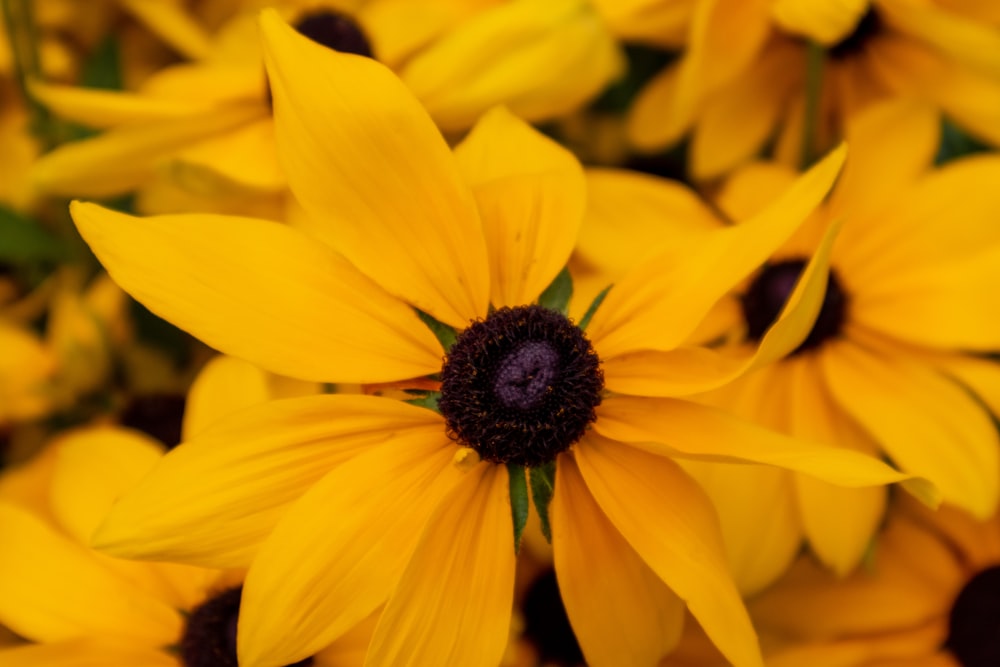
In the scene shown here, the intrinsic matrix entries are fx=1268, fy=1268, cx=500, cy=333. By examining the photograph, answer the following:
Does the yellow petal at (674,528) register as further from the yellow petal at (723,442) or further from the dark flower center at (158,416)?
the dark flower center at (158,416)

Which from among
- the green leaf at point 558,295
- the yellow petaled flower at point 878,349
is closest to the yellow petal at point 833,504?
the yellow petaled flower at point 878,349

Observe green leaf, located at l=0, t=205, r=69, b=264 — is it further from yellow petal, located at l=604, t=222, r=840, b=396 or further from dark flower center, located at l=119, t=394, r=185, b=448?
yellow petal, located at l=604, t=222, r=840, b=396

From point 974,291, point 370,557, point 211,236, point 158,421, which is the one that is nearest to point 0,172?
point 158,421

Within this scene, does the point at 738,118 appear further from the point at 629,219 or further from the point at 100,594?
the point at 100,594

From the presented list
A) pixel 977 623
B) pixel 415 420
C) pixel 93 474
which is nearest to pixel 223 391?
pixel 93 474

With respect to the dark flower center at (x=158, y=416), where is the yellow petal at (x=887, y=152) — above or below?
above

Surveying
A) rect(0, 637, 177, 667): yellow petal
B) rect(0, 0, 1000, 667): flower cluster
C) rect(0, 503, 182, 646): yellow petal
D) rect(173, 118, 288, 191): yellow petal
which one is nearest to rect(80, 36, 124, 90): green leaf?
rect(0, 0, 1000, 667): flower cluster
